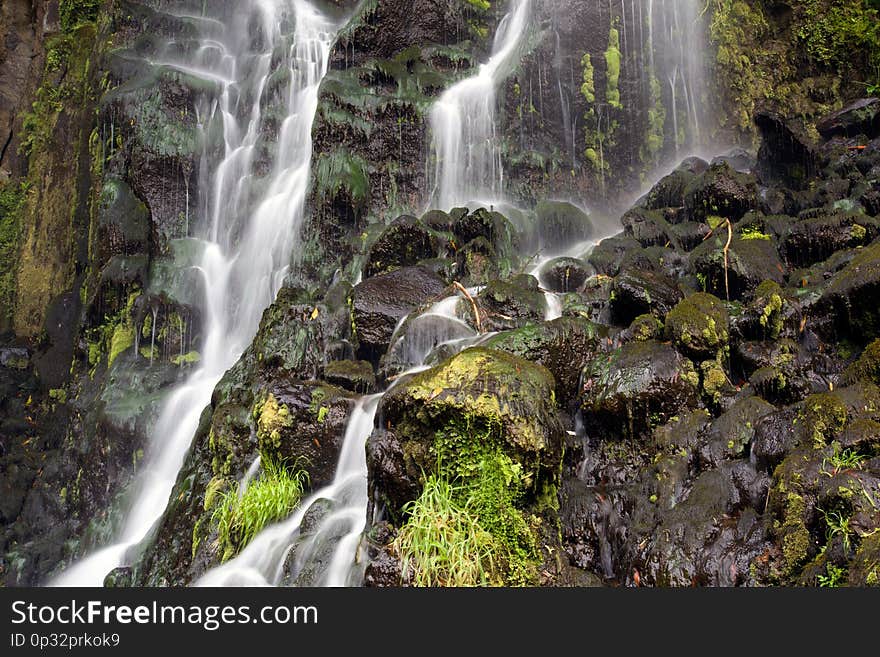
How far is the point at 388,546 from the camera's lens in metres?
5.43

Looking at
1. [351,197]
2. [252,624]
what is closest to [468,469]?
[252,624]

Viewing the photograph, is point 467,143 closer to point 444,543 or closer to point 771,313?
point 771,313

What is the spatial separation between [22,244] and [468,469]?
17.5 meters

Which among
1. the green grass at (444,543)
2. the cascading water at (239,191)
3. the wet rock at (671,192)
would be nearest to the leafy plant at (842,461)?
the green grass at (444,543)

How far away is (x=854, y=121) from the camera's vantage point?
13.6m

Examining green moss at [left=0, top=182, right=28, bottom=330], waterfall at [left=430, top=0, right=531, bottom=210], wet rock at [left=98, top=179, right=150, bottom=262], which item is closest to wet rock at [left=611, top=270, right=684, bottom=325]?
waterfall at [left=430, top=0, right=531, bottom=210]

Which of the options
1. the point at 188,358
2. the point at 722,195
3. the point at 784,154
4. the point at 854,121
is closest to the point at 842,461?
the point at 722,195

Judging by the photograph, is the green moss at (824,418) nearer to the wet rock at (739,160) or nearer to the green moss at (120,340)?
the wet rock at (739,160)

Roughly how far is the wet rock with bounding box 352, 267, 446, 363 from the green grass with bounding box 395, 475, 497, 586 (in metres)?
4.66

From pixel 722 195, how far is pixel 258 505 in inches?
343

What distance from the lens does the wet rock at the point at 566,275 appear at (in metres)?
11.4

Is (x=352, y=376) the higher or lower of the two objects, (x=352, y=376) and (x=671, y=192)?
the lower

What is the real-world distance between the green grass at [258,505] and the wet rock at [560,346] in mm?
2617

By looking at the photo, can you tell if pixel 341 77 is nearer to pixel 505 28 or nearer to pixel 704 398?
pixel 505 28
